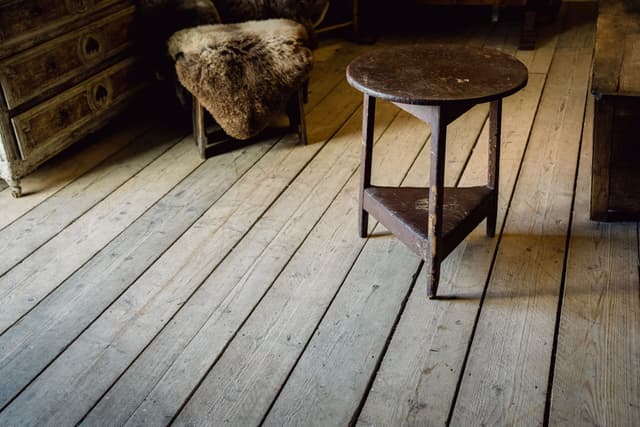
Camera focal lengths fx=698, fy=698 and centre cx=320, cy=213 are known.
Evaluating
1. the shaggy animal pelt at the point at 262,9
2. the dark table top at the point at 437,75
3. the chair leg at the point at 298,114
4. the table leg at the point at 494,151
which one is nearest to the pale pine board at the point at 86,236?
the chair leg at the point at 298,114

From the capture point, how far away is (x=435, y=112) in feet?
5.41

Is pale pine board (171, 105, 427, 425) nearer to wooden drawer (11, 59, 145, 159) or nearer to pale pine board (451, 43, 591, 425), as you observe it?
pale pine board (451, 43, 591, 425)

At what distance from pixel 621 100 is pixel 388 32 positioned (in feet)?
7.33

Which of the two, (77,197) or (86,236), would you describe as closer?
(86,236)

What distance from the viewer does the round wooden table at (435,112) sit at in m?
1.66

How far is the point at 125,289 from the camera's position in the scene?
1934 millimetres

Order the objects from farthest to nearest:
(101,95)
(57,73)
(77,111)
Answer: (101,95) < (77,111) < (57,73)

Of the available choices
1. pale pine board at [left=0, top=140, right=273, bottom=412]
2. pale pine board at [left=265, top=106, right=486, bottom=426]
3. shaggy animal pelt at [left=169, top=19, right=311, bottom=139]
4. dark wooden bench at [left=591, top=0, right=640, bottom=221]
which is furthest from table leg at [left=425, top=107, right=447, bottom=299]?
shaggy animal pelt at [left=169, top=19, right=311, bottom=139]

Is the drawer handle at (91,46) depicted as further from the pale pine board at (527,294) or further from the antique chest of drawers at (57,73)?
the pale pine board at (527,294)

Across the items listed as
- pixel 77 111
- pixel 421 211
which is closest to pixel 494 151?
pixel 421 211

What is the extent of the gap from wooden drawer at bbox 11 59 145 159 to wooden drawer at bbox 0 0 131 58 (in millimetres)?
214

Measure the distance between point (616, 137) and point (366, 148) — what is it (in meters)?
0.73

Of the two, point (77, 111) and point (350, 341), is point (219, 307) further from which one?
point (77, 111)

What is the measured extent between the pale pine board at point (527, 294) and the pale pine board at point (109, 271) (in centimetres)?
97
